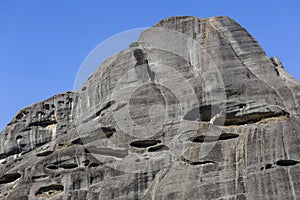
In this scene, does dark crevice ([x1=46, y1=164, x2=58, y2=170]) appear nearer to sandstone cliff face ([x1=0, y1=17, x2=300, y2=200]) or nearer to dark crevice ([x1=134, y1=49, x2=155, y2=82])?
sandstone cliff face ([x1=0, y1=17, x2=300, y2=200])

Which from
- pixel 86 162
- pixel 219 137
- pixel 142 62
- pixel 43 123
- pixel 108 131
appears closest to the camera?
pixel 219 137

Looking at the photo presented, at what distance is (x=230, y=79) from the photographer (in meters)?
35.1

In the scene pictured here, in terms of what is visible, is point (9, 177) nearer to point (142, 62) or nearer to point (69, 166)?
point (69, 166)

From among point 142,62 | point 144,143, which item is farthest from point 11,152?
point 144,143

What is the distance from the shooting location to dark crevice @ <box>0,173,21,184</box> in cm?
3872

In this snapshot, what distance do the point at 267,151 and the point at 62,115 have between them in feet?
71.3

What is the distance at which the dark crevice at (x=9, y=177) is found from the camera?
3872 centimetres

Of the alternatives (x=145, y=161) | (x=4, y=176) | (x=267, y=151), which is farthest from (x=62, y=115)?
(x=267, y=151)

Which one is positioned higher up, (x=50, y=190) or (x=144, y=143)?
(x=144, y=143)

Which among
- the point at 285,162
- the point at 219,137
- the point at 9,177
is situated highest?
the point at 219,137

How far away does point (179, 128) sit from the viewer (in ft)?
112

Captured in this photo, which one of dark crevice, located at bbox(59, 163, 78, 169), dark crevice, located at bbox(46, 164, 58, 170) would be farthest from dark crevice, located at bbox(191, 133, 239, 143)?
dark crevice, located at bbox(46, 164, 58, 170)

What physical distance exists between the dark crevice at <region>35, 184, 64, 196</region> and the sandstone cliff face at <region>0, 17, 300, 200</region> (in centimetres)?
6

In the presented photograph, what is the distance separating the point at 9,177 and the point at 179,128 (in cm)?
1213
